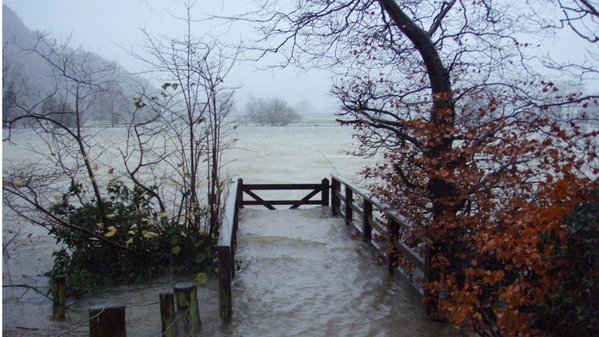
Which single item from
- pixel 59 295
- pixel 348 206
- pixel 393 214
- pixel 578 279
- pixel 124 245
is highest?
pixel 578 279

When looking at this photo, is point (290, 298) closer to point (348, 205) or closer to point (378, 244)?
point (378, 244)

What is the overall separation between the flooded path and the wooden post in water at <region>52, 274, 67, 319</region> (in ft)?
6.27

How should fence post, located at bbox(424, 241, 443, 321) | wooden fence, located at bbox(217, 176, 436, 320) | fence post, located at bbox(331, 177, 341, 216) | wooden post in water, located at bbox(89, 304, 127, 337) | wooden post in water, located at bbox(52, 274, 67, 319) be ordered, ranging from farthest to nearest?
fence post, located at bbox(331, 177, 341, 216), wooden post in water, located at bbox(52, 274, 67, 319), wooden fence, located at bbox(217, 176, 436, 320), fence post, located at bbox(424, 241, 443, 321), wooden post in water, located at bbox(89, 304, 127, 337)

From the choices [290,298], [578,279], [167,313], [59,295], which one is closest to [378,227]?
[290,298]

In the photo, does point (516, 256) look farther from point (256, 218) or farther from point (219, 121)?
point (256, 218)

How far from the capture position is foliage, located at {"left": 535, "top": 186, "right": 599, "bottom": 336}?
2387 millimetres

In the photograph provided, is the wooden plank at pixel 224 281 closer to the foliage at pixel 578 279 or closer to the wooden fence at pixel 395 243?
the wooden fence at pixel 395 243

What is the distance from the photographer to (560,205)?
2.79m

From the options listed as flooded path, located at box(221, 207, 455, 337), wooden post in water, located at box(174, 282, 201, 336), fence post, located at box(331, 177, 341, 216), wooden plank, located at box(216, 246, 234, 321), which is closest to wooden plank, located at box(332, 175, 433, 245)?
flooded path, located at box(221, 207, 455, 337)

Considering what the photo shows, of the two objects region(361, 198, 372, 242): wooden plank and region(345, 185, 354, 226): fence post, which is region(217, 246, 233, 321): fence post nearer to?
region(361, 198, 372, 242): wooden plank

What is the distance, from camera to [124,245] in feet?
24.9

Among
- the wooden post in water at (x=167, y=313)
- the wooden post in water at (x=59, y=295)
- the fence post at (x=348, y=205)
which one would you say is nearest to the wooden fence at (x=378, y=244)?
the fence post at (x=348, y=205)

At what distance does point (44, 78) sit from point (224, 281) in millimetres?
4668

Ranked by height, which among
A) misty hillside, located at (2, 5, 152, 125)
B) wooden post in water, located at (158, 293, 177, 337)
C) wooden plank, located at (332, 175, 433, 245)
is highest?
misty hillside, located at (2, 5, 152, 125)
